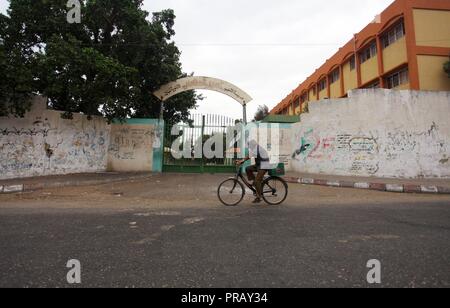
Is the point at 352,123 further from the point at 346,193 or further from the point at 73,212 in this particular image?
the point at 73,212

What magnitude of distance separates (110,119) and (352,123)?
11945 mm

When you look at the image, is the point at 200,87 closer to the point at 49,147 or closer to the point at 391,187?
the point at 49,147

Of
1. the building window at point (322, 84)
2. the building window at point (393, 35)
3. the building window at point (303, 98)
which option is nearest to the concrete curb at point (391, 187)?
the building window at point (393, 35)

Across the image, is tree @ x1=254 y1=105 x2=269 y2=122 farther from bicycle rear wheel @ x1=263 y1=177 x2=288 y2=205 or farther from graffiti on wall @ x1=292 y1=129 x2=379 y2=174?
bicycle rear wheel @ x1=263 y1=177 x2=288 y2=205

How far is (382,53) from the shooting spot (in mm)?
20953

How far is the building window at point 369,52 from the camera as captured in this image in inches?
877

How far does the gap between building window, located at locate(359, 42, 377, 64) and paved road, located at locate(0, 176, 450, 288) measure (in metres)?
20.2

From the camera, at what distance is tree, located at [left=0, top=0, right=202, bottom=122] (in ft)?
34.4

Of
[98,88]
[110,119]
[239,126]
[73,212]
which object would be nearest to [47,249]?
[73,212]

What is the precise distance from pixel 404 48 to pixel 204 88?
14221 mm

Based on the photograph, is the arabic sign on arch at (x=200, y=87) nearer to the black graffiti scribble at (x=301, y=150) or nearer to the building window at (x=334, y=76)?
the black graffiti scribble at (x=301, y=150)

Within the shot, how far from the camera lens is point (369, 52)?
23.0 meters

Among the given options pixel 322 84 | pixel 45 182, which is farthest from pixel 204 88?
pixel 322 84
